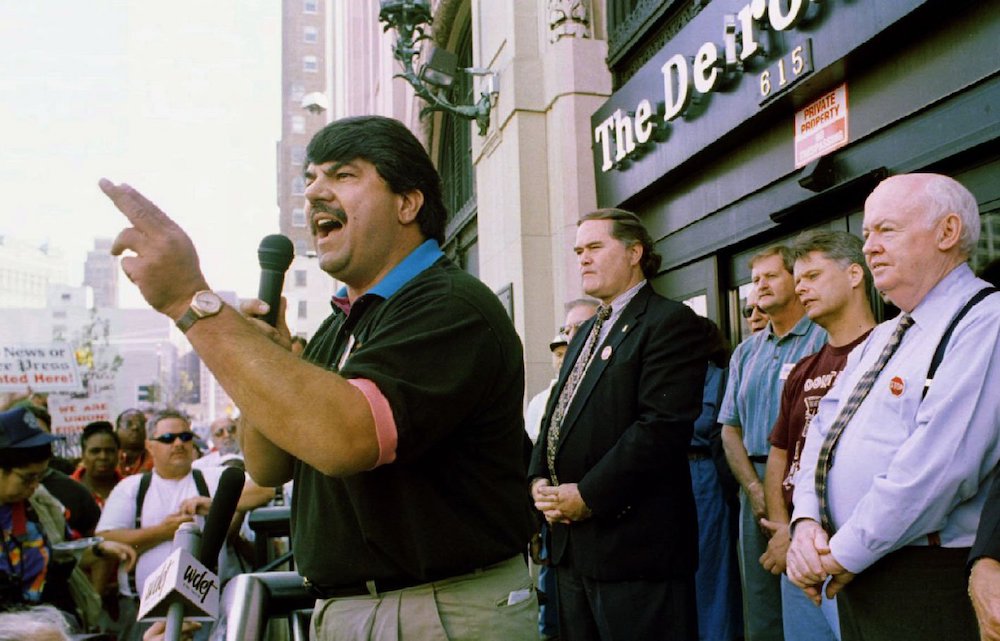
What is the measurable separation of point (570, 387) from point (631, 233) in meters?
0.83

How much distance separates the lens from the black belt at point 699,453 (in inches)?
191

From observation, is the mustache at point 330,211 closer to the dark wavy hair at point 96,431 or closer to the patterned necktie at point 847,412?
the patterned necktie at point 847,412

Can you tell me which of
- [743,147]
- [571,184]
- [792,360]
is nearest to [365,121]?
[792,360]

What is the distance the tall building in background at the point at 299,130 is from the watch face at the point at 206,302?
56.5 m

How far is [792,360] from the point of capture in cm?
398

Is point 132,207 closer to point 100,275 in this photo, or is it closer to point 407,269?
point 407,269

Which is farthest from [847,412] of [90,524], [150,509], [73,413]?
[73,413]

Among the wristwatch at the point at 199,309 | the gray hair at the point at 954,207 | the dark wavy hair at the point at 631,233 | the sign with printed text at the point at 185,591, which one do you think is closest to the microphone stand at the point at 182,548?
the sign with printed text at the point at 185,591

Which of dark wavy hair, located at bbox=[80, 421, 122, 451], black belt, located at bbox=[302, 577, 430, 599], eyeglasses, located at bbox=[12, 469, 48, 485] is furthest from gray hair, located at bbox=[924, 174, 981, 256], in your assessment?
dark wavy hair, located at bbox=[80, 421, 122, 451]

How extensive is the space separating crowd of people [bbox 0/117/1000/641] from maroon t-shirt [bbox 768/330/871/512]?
0.05 feet

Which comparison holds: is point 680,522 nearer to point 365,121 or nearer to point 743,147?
point 365,121

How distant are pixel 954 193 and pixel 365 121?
177 cm

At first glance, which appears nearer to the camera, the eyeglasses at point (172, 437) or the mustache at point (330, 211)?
the mustache at point (330, 211)

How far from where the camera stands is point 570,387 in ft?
12.5
